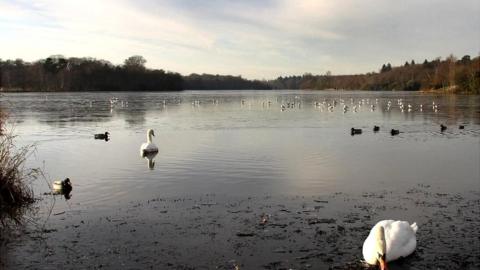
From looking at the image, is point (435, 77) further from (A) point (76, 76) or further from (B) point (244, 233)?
(B) point (244, 233)

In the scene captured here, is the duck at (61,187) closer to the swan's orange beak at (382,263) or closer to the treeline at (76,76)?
the swan's orange beak at (382,263)

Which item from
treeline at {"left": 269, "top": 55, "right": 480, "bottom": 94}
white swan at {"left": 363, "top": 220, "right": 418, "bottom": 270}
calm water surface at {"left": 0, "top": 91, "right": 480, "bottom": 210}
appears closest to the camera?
white swan at {"left": 363, "top": 220, "right": 418, "bottom": 270}

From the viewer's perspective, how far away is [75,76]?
134 m

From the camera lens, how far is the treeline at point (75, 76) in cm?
12925

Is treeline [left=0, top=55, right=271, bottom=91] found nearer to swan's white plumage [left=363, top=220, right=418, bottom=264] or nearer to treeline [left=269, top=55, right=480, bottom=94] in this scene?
treeline [left=269, top=55, right=480, bottom=94]

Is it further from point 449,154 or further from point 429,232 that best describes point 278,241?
point 449,154

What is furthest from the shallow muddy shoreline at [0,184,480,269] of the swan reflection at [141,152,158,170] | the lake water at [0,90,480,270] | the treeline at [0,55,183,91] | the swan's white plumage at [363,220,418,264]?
the treeline at [0,55,183,91]

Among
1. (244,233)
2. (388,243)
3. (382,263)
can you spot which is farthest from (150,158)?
(382,263)

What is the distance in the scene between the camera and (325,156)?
20312mm

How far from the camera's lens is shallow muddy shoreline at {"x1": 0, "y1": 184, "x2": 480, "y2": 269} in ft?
28.0

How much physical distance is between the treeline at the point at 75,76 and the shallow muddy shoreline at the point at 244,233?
122716 millimetres

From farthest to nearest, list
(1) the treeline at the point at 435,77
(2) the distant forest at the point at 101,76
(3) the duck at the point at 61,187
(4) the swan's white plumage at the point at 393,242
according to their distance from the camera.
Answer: (2) the distant forest at the point at 101,76
(1) the treeline at the point at 435,77
(3) the duck at the point at 61,187
(4) the swan's white plumage at the point at 393,242

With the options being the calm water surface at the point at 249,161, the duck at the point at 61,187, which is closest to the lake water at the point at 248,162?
the calm water surface at the point at 249,161

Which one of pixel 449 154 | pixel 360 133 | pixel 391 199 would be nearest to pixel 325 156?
pixel 449 154
